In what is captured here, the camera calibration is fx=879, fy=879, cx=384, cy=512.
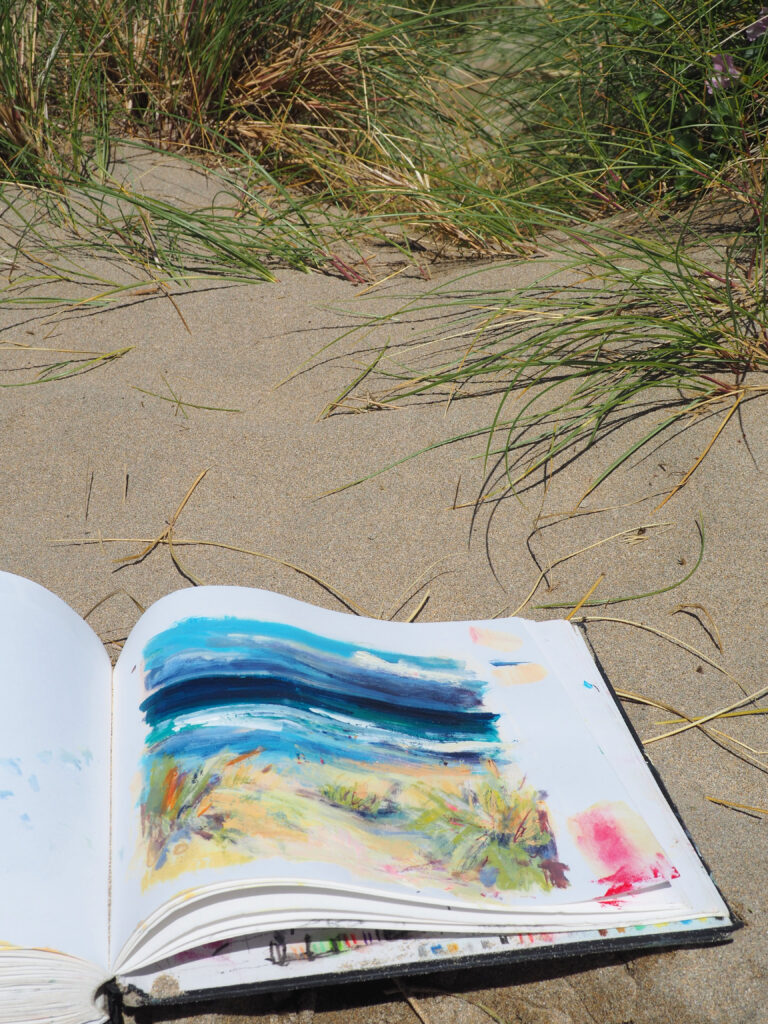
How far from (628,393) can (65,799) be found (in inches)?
42.3

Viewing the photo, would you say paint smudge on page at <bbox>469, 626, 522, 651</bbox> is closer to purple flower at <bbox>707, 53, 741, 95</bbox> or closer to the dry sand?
the dry sand

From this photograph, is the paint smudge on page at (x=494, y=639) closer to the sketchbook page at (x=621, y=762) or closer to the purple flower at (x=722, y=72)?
the sketchbook page at (x=621, y=762)

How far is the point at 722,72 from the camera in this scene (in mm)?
1743

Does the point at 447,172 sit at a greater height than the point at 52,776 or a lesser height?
greater

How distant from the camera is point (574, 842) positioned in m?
0.91

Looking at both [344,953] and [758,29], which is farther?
[758,29]

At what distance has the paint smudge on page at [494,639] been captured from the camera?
1.14m

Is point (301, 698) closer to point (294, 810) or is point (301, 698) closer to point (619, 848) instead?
point (294, 810)

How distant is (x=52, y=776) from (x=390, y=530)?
2.15ft

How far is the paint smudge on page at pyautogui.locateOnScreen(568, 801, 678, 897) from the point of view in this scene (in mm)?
877

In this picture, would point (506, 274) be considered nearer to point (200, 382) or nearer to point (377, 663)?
point (200, 382)

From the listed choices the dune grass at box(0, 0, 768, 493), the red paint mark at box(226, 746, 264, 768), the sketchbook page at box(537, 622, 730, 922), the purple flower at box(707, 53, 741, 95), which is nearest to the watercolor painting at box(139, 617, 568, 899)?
the red paint mark at box(226, 746, 264, 768)

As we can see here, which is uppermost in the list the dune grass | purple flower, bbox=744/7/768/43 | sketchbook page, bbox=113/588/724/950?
purple flower, bbox=744/7/768/43

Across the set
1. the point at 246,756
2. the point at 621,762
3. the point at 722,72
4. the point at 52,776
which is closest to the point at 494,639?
the point at 621,762
